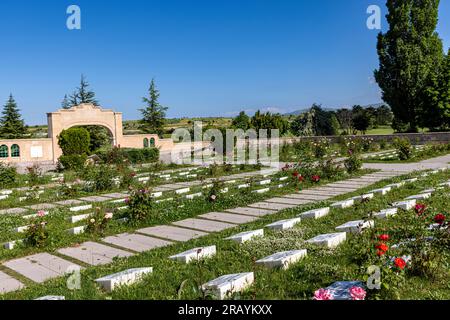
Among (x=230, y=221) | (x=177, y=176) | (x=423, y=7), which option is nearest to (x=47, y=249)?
(x=230, y=221)

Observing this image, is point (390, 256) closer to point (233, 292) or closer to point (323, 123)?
point (233, 292)

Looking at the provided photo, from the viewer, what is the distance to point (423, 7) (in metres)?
27.3

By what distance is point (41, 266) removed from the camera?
15.5 feet

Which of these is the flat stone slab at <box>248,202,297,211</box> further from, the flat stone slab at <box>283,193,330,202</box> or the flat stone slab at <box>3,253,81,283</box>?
the flat stone slab at <box>3,253,81,283</box>

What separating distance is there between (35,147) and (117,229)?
19.1 m

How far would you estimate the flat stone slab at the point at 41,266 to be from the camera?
4.39 metres

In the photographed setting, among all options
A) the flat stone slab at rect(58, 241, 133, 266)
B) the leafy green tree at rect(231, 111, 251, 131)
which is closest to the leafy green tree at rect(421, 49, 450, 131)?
the leafy green tree at rect(231, 111, 251, 131)

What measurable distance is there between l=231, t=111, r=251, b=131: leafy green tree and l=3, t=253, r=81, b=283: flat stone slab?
2367cm

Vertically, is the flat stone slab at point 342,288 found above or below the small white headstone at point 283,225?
above

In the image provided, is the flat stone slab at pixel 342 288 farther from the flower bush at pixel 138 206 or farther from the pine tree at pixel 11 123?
the pine tree at pixel 11 123

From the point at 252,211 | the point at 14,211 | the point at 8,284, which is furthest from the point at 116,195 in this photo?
the point at 8,284

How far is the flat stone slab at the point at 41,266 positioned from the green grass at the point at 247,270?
0.74 feet

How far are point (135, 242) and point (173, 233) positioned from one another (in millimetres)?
644

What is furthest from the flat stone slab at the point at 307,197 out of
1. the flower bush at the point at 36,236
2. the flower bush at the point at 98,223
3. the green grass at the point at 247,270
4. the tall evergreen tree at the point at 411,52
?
the tall evergreen tree at the point at 411,52
